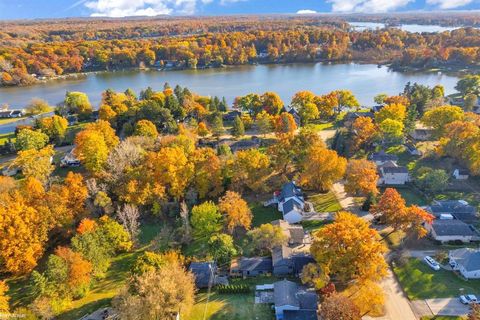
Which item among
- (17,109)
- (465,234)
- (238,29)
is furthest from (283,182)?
(238,29)

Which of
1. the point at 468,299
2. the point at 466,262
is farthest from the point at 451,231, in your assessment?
the point at 468,299

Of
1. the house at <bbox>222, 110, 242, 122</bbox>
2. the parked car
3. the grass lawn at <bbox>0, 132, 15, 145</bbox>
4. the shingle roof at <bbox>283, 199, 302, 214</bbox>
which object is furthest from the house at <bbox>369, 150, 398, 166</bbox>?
the grass lawn at <bbox>0, 132, 15, 145</bbox>

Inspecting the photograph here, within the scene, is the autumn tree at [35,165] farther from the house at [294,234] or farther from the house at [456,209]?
the house at [456,209]

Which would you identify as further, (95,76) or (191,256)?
(95,76)

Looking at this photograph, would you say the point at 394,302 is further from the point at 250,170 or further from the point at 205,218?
the point at 250,170

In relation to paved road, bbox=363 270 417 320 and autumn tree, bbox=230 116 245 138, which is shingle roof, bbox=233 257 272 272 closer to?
paved road, bbox=363 270 417 320

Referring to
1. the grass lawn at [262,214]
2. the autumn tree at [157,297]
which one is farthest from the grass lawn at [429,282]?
the autumn tree at [157,297]

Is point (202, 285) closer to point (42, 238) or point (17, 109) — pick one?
point (42, 238)
